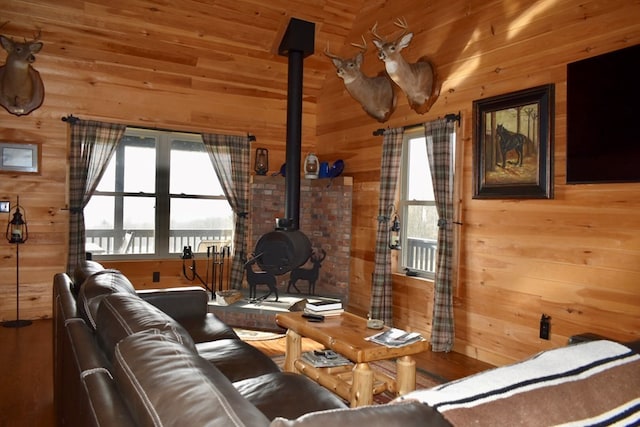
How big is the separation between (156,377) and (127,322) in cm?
57

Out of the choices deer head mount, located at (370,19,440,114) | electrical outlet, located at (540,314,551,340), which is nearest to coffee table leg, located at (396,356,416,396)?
electrical outlet, located at (540,314,551,340)

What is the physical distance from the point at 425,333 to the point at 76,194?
4039 millimetres

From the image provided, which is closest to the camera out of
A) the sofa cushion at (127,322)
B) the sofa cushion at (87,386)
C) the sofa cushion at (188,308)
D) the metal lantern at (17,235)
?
the sofa cushion at (87,386)

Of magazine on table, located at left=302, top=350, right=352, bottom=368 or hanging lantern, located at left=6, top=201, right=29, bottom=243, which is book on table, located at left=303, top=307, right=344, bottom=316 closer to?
magazine on table, located at left=302, top=350, right=352, bottom=368

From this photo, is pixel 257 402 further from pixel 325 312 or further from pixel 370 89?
pixel 370 89

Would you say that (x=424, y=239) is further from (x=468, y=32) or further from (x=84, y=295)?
(x=84, y=295)

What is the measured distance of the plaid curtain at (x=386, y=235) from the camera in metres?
5.11

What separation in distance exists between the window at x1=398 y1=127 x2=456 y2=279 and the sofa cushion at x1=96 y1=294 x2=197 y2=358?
139 inches

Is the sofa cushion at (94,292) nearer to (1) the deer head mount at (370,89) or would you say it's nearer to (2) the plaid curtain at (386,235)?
(2) the plaid curtain at (386,235)

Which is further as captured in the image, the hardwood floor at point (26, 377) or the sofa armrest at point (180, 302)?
the sofa armrest at point (180, 302)

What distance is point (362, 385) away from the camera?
2.77m

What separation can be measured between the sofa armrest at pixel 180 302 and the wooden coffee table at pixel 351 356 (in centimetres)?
61

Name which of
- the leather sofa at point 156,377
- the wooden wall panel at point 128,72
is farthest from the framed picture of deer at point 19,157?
the leather sofa at point 156,377

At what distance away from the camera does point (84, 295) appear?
2346 mm
